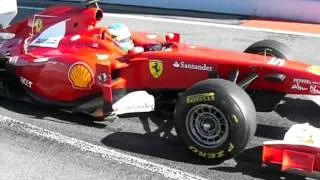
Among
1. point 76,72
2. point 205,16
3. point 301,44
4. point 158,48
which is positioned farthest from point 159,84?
point 205,16

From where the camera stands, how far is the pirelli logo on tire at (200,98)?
180 inches

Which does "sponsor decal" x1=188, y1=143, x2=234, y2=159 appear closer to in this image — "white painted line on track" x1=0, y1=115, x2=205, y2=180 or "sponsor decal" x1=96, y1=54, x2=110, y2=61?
"white painted line on track" x1=0, y1=115, x2=205, y2=180

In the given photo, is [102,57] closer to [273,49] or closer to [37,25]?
[37,25]

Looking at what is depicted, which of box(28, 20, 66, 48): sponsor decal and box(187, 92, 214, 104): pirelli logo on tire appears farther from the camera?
box(28, 20, 66, 48): sponsor decal

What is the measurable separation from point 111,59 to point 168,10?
6.69 m

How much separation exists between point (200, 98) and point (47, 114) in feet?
6.83

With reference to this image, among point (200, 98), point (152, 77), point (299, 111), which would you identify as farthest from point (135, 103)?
point (299, 111)

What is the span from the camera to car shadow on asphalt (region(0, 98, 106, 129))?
5750 mm

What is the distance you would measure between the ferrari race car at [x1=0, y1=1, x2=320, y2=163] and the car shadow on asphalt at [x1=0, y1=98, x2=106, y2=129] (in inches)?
4.3

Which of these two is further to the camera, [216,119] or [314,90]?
[314,90]

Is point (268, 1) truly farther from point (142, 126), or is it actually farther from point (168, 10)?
point (142, 126)

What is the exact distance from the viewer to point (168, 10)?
12086 millimetres

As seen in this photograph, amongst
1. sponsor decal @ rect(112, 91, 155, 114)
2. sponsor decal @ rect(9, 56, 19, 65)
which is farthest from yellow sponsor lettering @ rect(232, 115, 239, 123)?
sponsor decal @ rect(9, 56, 19, 65)

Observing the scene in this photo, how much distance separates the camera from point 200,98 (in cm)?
461
